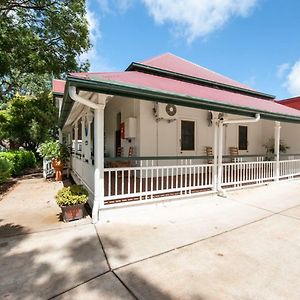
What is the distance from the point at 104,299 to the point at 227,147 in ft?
31.1

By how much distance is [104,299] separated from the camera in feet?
7.62

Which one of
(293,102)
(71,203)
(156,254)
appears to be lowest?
(156,254)

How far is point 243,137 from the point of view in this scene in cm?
1142

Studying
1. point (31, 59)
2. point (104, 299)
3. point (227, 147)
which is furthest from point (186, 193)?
point (31, 59)

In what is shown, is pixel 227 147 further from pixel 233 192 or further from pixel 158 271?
pixel 158 271

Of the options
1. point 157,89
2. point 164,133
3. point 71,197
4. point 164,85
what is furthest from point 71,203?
point 164,133

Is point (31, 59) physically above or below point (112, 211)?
above

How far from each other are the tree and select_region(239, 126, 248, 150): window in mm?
10653

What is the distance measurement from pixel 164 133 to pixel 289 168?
5505 millimetres

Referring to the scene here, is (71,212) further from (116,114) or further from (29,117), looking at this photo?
(29,117)

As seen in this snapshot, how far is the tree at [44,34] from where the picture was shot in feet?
39.5

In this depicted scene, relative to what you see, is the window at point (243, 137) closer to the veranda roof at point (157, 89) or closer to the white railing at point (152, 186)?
the veranda roof at point (157, 89)

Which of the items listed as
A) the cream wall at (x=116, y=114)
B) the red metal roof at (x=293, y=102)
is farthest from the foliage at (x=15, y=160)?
the red metal roof at (x=293, y=102)

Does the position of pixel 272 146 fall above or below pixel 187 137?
below
